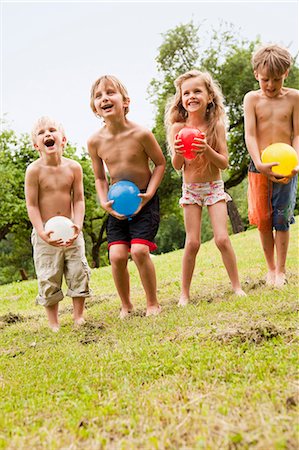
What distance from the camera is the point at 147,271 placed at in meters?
5.00

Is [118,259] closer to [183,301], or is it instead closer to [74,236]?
[74,236]

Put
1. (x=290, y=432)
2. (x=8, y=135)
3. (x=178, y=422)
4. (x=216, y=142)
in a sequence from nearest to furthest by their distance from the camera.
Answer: (x=290, y=432) → (x=178, y=422) → (x=216, y=142) → (x=8, y=135)

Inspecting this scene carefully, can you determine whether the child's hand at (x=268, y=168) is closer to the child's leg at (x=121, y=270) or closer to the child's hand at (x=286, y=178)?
the child's hand at (x=286, y=178)

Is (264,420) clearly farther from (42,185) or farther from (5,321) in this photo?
(5,321)

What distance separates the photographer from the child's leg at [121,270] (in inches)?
201

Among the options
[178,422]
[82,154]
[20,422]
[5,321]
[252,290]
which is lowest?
[82,154]

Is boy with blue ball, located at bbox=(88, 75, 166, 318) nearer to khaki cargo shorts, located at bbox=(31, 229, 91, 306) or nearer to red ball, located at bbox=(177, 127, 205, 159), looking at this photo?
khaki cargo shorts, located at bbox=(31, 229, 91, 306)

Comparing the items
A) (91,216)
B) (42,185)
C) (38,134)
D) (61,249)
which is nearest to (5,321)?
(61,249)

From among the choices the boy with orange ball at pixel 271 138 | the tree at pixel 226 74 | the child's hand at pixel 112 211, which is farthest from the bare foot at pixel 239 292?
the tree at pixel 226 74

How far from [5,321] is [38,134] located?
88.9 inches

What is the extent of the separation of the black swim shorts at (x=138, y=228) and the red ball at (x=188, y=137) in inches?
28.9

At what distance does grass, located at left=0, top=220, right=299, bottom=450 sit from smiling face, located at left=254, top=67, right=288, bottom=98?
1997 mm

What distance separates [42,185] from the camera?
5199 millimetres

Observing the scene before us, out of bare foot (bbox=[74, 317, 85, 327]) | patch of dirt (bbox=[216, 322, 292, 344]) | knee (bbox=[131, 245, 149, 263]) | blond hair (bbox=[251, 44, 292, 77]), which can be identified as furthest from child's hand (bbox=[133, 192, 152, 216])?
patch of dirt (bbox=[216, 322, 292, 344])
